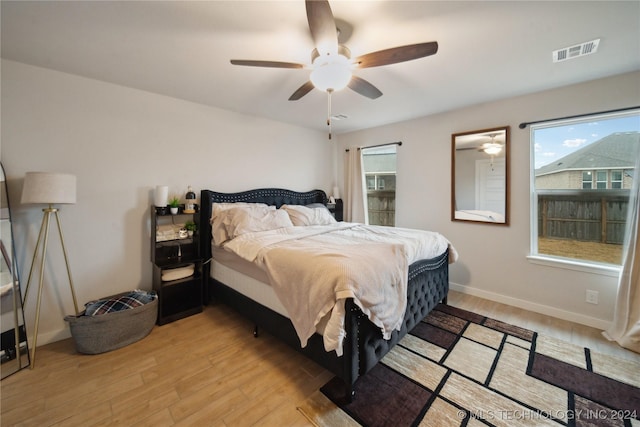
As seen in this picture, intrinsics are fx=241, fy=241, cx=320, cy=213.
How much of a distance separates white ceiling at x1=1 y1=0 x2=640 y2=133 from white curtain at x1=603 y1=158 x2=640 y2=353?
1254 millimetres

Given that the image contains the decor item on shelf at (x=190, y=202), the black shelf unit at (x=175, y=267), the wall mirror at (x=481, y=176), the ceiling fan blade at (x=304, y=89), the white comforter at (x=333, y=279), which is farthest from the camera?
the wall mirror at (x=481, y=176)

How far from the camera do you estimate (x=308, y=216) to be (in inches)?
135

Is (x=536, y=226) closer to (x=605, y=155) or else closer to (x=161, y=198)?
(x=605, y=155)

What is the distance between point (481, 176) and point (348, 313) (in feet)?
9.32

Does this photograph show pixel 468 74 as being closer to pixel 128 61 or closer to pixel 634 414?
pixel 634 414

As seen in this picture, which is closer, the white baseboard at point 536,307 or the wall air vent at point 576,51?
the wall air vent at point 576,51

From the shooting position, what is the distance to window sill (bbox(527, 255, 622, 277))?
2428 millimetres

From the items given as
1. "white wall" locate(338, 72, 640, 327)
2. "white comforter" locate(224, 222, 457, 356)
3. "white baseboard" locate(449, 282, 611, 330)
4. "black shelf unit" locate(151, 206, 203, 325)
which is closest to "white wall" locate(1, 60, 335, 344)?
"black shelf unit" locate(151, 206, 203, 325)

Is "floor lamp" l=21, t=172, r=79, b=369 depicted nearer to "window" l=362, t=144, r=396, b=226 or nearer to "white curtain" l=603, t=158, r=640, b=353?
"window" l=362, t=144, r=396, b=226

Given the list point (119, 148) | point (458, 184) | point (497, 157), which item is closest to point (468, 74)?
point (497, 157)

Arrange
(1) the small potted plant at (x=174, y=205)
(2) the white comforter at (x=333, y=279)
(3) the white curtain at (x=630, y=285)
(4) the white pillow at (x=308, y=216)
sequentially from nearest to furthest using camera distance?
(2) the white comforter at (x=333, y=279) < (3) the white curtain at (x=630, y=285) < (1) the small potted plant at (x=174, y=205) < (4) the white pillow at (x=308, y=216)

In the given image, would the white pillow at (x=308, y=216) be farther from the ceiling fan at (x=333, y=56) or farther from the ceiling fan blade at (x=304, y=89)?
the ceiling fan at (x=333, y=56)

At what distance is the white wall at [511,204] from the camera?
248 cm

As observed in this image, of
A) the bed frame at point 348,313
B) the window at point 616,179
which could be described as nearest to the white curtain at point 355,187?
the bed frame at point 348,313
